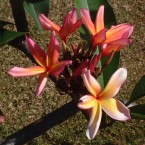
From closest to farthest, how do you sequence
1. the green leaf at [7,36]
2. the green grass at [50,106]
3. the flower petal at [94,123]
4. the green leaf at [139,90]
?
the flower petal at [94,123], the green leaf at [7,36], the green leaf at [139,90], the green grass at [50,106]

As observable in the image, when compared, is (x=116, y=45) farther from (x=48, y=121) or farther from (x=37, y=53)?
(x=48, y=121)

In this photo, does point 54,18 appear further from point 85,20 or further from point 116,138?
point 85,20

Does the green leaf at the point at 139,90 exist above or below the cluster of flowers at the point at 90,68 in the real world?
below

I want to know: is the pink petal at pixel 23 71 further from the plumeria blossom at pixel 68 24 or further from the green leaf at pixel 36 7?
the green leaf at pixel 36 7

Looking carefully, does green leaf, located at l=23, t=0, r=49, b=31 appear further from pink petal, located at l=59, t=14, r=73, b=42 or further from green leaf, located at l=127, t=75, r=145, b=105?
green leaf, located at l=127, t=75, r=145, b=105

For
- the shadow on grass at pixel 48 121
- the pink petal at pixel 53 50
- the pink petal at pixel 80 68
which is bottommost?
the shadow on grass at pixel 48 121

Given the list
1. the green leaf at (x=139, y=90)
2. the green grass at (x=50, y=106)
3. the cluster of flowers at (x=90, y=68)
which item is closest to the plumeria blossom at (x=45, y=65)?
the cluster of flowers at (x=90, y=68)

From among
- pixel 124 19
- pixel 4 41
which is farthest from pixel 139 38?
pixel 4 41
